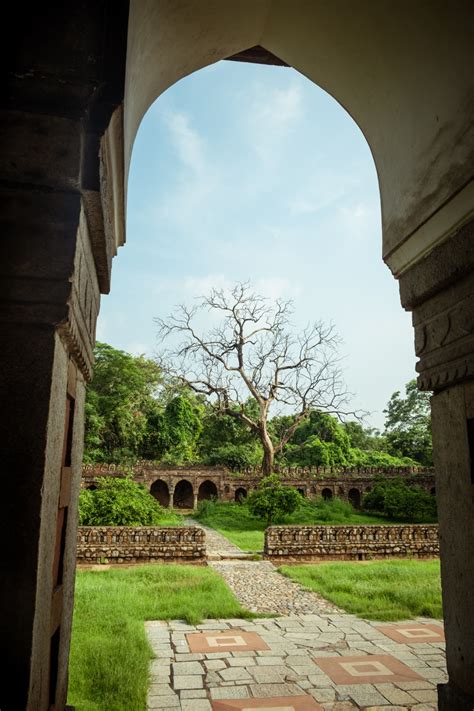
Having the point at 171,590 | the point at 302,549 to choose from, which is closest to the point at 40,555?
the point at 171,590

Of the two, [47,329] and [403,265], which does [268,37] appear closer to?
[403,265]

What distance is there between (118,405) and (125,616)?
84.7ft

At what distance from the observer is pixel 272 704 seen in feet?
13.0

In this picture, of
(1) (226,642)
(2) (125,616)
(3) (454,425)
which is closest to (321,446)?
(2) (125,616)

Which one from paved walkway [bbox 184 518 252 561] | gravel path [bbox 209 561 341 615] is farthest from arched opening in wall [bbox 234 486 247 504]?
gravel path [bbox 209 561 341 615]

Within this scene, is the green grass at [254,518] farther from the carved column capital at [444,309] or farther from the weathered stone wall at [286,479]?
the carved column capital at [444,309]

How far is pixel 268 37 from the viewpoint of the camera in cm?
311

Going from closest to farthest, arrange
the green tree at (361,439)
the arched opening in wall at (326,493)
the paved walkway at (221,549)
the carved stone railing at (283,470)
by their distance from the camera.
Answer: the paved walkway at (221,549)
the carved stone railing at (283,470)
the arched opening in wall at (326,493)
the green tree at (361,439)

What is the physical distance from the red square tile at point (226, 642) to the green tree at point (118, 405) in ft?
81.9

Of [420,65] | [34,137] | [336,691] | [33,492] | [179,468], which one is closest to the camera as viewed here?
[33,492]

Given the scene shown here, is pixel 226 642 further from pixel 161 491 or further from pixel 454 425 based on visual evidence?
pixel 161 491

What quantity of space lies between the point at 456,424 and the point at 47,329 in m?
1.89

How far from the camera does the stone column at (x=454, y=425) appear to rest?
2.24 meters

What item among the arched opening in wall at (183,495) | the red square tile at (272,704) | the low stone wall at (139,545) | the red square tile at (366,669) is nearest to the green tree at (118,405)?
the arched opening in wall at (183,495)
